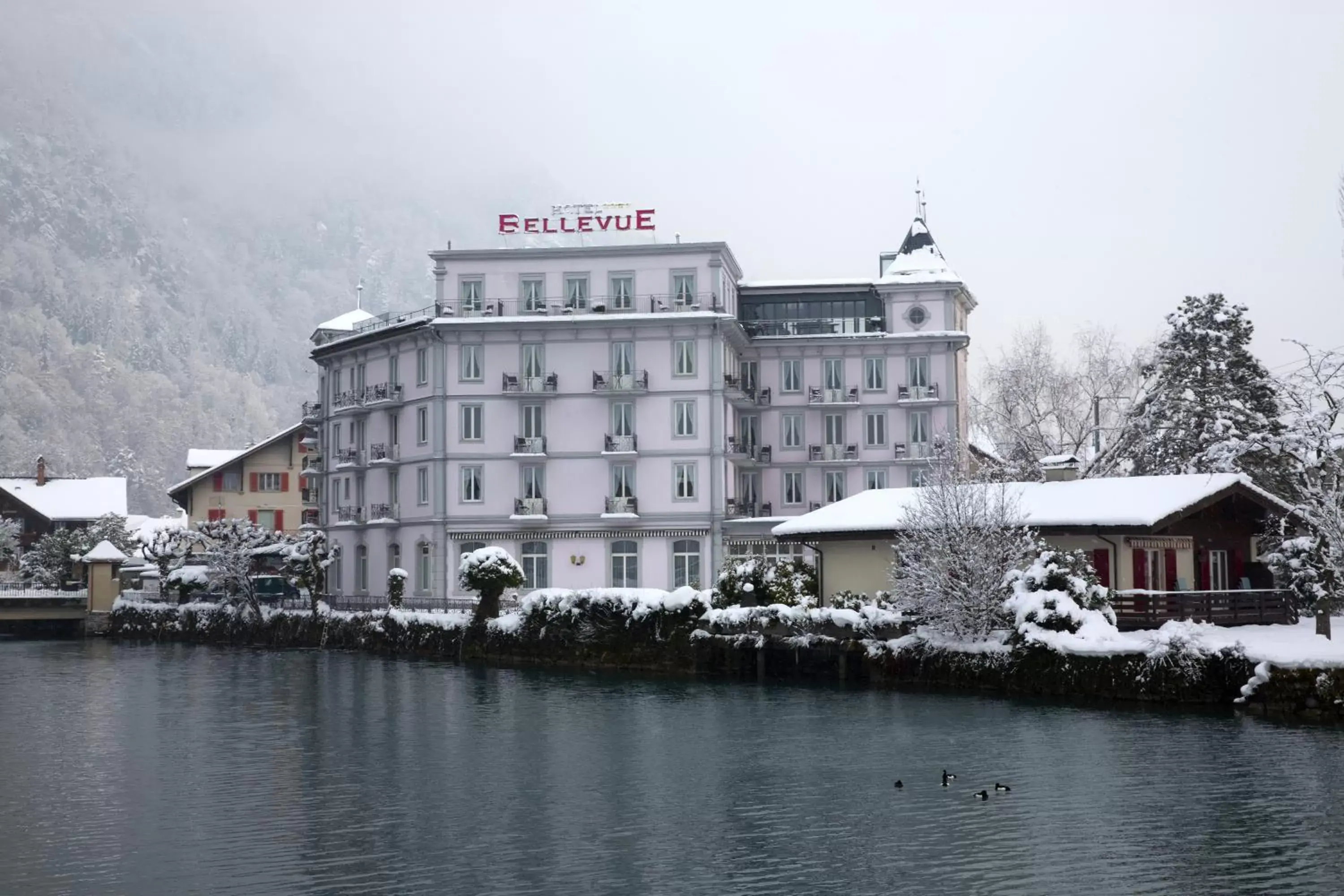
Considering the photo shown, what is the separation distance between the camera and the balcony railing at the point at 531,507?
3189 inches

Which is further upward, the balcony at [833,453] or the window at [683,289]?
the window at [683,289]

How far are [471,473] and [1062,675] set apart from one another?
43.1m

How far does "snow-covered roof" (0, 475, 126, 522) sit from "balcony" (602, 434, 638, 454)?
62183mm

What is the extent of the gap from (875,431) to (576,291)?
20.4 metres

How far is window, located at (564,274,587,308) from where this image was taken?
271ft

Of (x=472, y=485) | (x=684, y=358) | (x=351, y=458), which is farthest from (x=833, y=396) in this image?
(x=351, y=458)

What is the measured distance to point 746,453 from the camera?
88.8 meters

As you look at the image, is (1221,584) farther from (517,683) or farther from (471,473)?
(471,473)

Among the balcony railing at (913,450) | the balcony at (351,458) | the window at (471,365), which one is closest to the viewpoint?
the window at (471,365)

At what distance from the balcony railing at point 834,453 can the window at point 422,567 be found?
76.1ft

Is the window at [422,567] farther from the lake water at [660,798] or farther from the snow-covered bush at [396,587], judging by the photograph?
the lake water at [660,798]

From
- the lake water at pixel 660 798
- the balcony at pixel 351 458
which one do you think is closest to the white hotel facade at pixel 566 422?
the balcony at pixel 351 458

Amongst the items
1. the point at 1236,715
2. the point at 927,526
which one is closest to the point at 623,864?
the point at 1236,715

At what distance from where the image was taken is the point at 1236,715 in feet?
131
